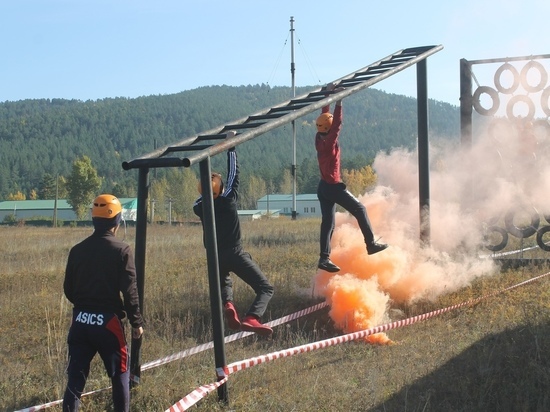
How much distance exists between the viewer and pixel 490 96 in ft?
49.3

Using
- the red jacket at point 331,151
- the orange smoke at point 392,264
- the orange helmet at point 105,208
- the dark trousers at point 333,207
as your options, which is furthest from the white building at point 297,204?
the orange helmet at point 105,208

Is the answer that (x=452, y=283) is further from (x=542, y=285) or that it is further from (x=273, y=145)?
(x=273, y=145)

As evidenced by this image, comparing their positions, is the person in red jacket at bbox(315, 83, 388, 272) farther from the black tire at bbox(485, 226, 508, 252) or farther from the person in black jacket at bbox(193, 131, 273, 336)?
the black tire at bbox(485, 226, 508, 252)

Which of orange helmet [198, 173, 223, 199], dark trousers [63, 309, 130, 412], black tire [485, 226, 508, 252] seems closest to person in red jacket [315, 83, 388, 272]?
orange helmet [198, 173, 223, 199]

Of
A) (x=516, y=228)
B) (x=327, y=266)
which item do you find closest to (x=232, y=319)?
(x=327, y=266)

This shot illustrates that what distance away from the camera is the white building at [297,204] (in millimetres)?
118850

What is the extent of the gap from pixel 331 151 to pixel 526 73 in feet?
24.3

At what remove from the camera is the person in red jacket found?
367 inches

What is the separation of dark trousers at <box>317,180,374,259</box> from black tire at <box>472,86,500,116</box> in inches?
261

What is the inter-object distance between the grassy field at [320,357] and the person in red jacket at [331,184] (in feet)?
4.52

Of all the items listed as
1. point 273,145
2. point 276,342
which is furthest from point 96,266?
point 273,145

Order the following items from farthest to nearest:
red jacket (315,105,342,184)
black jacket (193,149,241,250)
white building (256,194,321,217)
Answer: white building (256,194,321,217) < red jacket (315,105,342,184) < black jacket (193,149,241,250)

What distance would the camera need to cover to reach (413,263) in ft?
38.8

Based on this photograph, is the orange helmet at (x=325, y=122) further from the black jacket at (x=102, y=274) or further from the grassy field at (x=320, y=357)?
the black jacket at (x=102, y=274)
